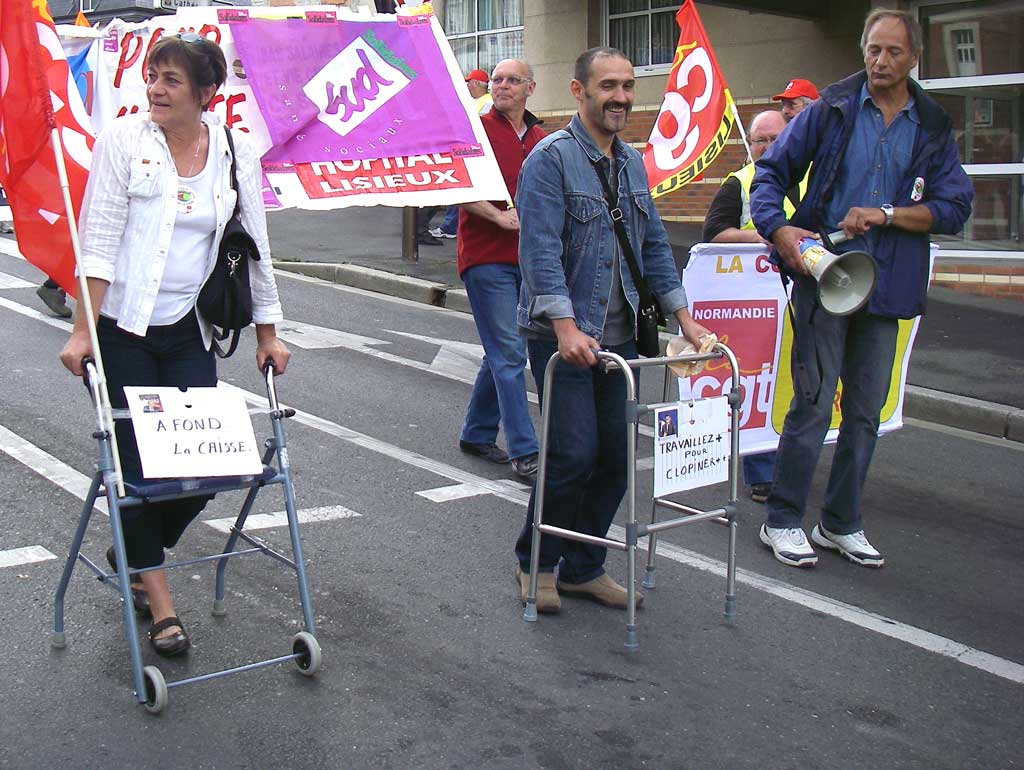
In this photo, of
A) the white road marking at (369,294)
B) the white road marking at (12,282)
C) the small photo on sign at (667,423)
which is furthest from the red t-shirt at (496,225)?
the white road marking at (12,282)

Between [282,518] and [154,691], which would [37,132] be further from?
[282,518]

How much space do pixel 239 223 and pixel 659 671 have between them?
197 centimetres

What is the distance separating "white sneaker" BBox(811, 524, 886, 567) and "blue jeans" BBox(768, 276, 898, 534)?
34mm

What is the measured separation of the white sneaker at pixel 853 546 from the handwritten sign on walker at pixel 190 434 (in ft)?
8.64

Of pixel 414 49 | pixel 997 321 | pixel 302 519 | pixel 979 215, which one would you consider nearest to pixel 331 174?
pixel 414 49

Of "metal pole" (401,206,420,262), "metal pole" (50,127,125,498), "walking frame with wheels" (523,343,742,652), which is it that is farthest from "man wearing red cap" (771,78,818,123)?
"metal pole" (401,206,420,262)

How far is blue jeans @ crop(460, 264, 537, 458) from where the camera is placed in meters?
6.35

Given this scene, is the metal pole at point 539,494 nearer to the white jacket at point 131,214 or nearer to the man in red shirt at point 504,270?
the white jacket at point 131,214

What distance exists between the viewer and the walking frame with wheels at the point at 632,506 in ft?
13.7

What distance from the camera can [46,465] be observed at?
243 inches

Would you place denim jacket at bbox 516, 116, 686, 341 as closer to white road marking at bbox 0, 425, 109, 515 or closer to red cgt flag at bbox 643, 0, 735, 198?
white road marking at bbox 0, 425, 109, 515

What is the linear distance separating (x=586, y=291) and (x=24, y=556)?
240 cm

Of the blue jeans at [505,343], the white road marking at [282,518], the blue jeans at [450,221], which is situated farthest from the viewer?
the blue jeans at [450,221]

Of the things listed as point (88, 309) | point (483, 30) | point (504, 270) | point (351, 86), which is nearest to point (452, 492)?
point (504, 270)
